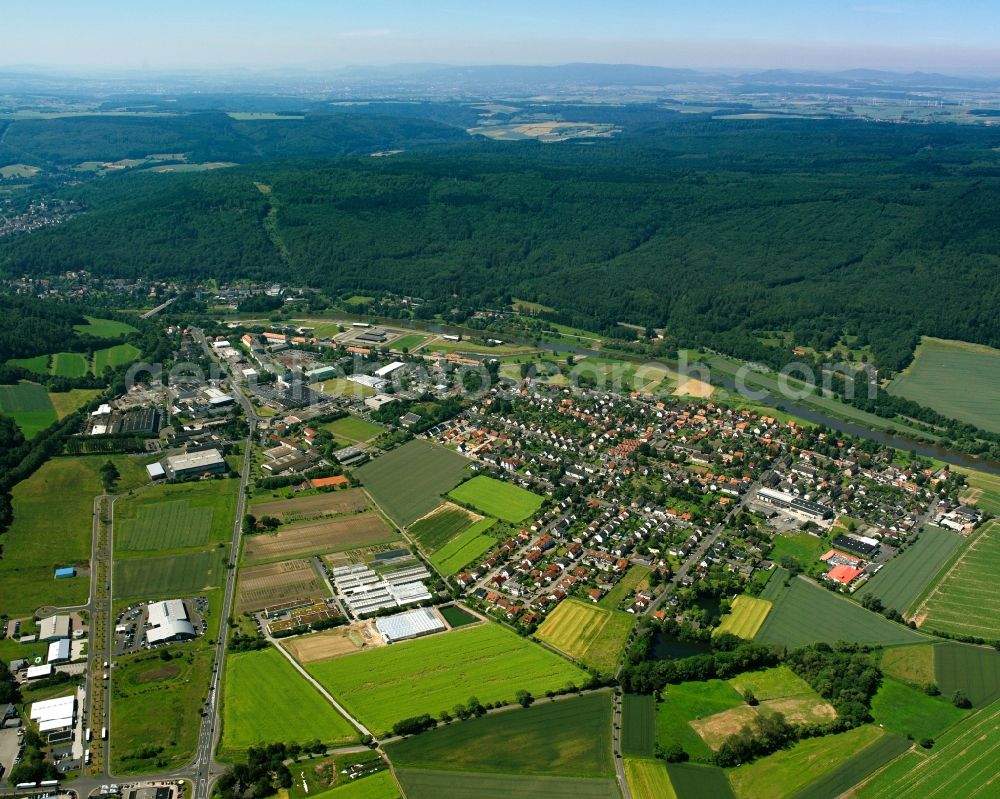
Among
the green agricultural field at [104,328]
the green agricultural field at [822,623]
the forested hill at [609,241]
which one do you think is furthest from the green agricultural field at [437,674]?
the green agricultural field at [104,328]

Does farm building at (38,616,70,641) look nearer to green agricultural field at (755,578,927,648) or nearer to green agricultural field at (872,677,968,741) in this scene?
green agricultural field at (755,578,927,648)

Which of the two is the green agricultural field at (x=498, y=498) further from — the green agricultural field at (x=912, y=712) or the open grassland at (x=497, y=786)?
the green agricultural field at (x=912, y=712)

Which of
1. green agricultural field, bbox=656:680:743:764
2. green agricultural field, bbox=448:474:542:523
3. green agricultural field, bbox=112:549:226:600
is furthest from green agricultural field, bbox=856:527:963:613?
green agricultural field, bbox=112:549:226:600

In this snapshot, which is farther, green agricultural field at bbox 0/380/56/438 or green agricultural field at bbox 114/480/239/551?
green agricultural field at bbox 0/380/56/438

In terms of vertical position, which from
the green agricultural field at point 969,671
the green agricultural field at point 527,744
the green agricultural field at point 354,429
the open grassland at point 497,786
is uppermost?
the green agricultural field at point 354,429

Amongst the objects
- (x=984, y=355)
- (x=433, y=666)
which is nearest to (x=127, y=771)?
(x=433, y=666)

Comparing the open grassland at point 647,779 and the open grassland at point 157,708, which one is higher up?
the open grassland at point 157,708

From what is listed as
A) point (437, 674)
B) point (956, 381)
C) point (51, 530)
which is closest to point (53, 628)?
point (51, 530)
